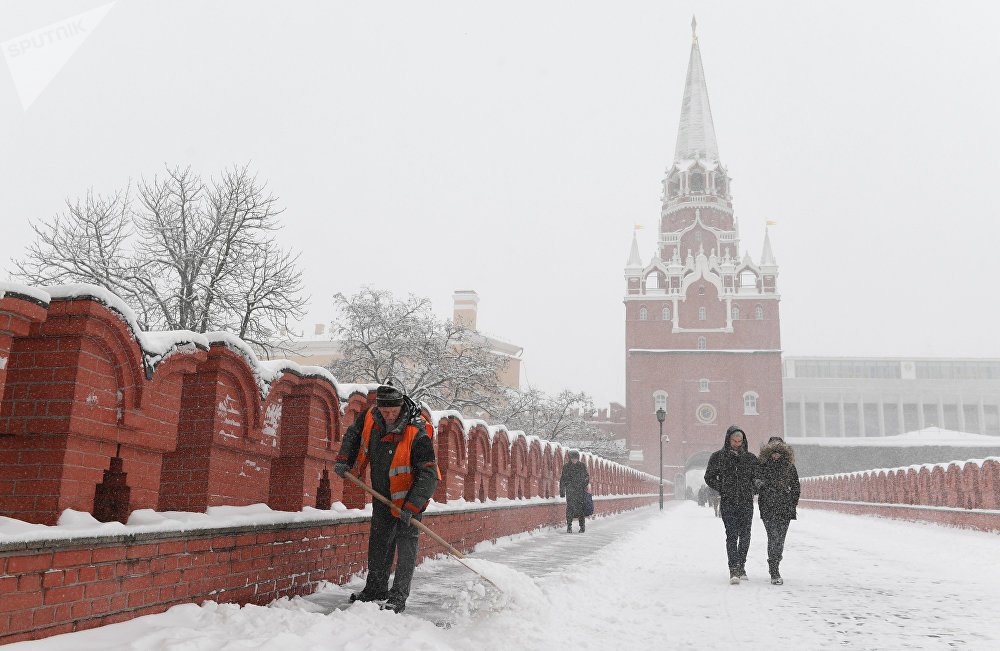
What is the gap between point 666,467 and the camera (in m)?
59.5

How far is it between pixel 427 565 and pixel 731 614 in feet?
11.0

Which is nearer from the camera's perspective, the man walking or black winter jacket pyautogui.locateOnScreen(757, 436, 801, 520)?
the man walking

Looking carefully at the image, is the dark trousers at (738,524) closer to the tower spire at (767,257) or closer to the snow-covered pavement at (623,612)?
the snow-covered pavement at (623,612)

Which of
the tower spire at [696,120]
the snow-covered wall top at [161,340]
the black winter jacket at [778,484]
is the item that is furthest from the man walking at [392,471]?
the tower spire at [696,120]

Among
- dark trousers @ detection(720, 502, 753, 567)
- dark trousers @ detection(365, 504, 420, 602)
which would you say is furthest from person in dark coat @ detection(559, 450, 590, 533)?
dark trousers @ detection(365, 504, 420, 602)

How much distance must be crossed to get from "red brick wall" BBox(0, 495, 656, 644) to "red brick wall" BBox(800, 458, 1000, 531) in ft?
50.1

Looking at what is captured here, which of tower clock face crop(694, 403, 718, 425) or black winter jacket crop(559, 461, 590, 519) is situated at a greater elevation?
tower clock face crop(694, 403, 718, 425)

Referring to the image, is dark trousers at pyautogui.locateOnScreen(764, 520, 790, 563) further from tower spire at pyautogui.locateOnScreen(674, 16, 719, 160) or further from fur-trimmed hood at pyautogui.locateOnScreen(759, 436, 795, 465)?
tower spire at pyautogui.locateOnScreen(674, 16, 719, 160)

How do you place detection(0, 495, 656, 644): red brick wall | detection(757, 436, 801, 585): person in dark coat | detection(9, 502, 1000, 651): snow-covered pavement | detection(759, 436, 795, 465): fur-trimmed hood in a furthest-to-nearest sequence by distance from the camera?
detection(759, 436, 795, 465): fur-trimmed hood, detection(757, 436, 801, 585): person in dark coat, detection(9, 502, 1000, 651): snow-covered pavement, detection(0, 495, 656, 644): red brick wall

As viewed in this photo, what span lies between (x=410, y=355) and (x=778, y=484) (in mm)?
25158

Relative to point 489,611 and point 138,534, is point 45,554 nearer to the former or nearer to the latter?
point 138,534

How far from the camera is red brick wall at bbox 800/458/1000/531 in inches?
671

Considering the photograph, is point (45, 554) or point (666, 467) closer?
point (45, 554)

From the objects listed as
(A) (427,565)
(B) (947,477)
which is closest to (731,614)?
(A) (427,565)
